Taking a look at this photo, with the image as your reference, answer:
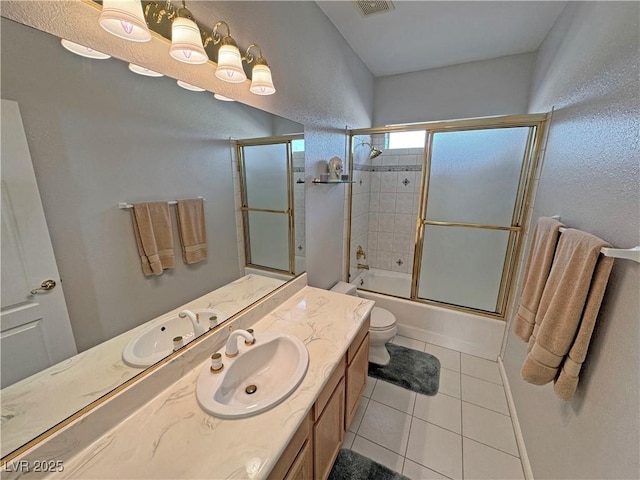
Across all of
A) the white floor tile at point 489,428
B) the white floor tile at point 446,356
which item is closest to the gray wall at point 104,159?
the white floor tile at point 489,428

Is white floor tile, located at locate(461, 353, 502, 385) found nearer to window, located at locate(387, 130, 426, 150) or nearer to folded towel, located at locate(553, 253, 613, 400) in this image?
folded towel, located at locate(553, 253, 613, 400)

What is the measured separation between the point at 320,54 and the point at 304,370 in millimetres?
2062

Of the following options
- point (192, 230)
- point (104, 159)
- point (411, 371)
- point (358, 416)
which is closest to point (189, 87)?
point (104, 159)

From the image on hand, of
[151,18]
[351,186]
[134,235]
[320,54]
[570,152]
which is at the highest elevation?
[320,54]

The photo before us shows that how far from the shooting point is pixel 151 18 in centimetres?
86

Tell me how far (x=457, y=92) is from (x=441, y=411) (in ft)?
9.60

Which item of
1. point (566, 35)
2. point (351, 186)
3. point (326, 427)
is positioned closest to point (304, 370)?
point (326, 427)

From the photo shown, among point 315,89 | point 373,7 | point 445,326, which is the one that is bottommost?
point 445,326

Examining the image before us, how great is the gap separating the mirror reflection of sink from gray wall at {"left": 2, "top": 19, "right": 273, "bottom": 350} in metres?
0.06

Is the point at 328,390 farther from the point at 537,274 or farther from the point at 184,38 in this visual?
the point at 184,38

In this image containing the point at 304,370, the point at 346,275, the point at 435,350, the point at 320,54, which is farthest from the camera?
the point at 346,275

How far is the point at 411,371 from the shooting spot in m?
2.15

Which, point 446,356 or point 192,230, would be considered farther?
point 446,356

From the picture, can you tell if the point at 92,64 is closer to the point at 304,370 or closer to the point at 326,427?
the point at 304,370
